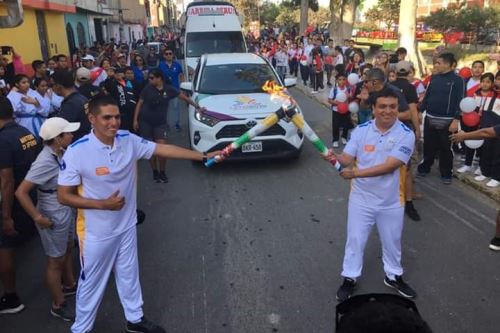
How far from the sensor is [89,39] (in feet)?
98.8

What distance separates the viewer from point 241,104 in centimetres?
727

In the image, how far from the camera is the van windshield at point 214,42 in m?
15.0

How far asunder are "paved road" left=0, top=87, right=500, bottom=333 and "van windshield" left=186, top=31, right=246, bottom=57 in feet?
29.1

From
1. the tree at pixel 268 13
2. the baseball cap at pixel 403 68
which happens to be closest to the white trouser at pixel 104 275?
the baseball cap at pixel 403 68

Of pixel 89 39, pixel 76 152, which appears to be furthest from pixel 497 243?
pixel 89 39

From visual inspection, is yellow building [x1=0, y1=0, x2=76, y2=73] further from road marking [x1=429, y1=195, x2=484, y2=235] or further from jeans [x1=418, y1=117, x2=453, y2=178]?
road marking [x1=429, y1=195, x2=484, y2=235]

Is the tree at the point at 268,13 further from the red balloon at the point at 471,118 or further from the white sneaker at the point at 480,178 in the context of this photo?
the white sneaker at the point at 480,178

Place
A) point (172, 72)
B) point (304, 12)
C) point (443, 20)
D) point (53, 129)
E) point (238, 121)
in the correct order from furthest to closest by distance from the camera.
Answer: point (443, 20)
point (304, 12)
point (172, 72)
point (238, 121)
point (53, 129)

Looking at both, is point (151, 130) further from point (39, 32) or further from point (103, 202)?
point (39, 32)

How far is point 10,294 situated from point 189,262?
5.38 ft

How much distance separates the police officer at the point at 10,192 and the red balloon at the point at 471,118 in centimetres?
590

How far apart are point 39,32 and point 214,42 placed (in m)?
9.05

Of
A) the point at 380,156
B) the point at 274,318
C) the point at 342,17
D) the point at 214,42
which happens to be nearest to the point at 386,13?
the point at 342,17

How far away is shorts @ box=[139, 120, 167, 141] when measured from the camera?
7.04 m
